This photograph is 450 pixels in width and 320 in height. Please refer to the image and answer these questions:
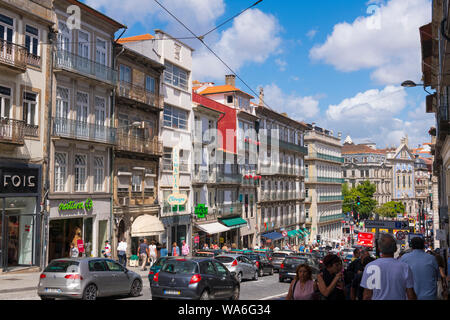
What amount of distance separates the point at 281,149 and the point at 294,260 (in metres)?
38.0

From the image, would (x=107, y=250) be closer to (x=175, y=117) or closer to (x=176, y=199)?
(x=176, y=199)

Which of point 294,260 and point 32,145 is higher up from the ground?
point 32,145

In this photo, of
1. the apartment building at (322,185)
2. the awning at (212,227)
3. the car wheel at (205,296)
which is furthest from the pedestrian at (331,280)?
the apartment building at (322,185)

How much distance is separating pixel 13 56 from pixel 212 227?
24.1 m

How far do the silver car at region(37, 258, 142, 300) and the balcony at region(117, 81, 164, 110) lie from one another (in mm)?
17465

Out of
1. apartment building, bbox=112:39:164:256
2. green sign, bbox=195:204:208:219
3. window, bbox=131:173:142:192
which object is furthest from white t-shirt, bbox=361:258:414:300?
green sign, bbox=195:204:208:219

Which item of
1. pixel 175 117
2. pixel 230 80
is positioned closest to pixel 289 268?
pixel 175 117

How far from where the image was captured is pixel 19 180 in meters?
23.6

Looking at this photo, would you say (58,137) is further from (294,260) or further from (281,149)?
(281,149)

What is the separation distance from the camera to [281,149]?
6262 centimetres

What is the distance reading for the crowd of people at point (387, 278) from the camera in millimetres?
6203

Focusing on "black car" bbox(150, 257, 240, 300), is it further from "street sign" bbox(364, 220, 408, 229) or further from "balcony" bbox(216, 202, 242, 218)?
"balcony" bbox(216, 202, 242, 218)
